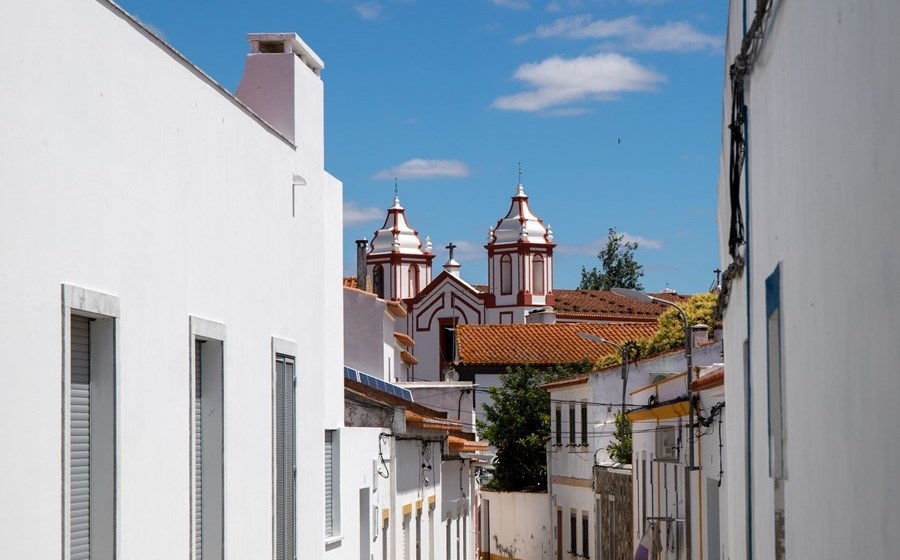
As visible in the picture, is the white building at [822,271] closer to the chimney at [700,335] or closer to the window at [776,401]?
the window at [776,401]

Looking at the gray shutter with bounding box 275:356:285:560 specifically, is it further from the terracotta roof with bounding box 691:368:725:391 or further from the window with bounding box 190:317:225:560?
the terracotta roof with bounding box 691:368:725:391

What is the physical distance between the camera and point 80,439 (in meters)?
7.29

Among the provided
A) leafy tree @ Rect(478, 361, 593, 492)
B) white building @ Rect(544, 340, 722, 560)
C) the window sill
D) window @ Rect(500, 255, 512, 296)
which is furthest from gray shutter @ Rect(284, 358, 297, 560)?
window @ Rect(500, 255, 512, 296)

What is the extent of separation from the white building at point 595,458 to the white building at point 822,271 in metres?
22.7

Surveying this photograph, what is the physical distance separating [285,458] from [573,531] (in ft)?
105

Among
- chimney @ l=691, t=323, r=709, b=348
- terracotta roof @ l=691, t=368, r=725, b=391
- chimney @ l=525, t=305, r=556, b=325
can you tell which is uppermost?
chimney @ l=525, t=305, r=556, b=325

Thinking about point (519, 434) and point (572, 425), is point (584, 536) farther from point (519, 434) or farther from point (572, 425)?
point (519, 434)

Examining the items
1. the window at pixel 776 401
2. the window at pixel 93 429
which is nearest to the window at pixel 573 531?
the window at pixel 93 429

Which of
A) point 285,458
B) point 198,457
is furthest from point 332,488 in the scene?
point 198,457

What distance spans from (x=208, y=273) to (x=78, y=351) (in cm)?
209

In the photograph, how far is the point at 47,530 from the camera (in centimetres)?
641

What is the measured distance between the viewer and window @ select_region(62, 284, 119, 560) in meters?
7.23

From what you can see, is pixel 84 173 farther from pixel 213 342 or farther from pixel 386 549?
pixel 386 549

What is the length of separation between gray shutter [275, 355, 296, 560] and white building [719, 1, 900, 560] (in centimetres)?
484
